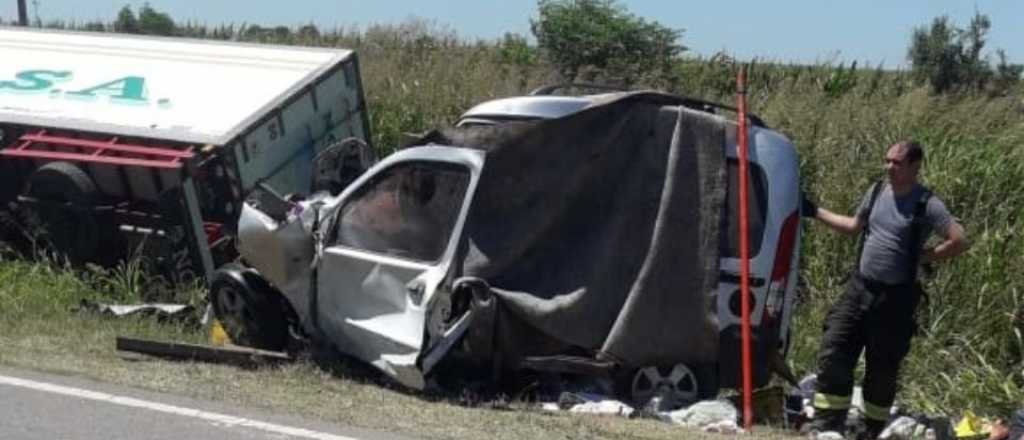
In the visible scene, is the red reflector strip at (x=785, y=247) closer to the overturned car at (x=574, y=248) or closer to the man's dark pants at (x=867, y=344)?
the overturned car at (x=574, y=248)

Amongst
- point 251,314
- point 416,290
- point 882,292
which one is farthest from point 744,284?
point 251,314

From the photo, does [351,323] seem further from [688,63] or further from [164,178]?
[688,63]

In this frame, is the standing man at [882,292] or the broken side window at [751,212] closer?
the standing man at [882,292]

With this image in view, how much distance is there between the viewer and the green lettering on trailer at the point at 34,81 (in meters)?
13.3

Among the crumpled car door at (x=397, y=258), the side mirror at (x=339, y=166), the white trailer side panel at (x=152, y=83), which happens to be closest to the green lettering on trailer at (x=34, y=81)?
the white trailer side panel at (x=152, y=83)

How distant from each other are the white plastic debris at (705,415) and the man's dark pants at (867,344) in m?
0.55

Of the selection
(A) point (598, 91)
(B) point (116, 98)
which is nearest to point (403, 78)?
(B) point (116, 98)

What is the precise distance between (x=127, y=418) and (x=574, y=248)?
2.78 meters

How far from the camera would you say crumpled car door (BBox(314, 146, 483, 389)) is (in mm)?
8789

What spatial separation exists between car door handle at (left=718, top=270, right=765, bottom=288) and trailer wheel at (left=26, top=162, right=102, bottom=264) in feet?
18.8

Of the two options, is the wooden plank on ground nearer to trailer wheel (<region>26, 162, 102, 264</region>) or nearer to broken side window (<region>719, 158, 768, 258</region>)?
trailer wheel (<region>26, 162, 102, 264</region>)

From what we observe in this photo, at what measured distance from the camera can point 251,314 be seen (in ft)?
32.1

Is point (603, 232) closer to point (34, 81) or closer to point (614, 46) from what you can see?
point (34, 81)

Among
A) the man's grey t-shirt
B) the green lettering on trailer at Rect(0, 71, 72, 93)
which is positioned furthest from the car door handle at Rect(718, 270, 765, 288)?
the green lettering on trailer at Rect(0, 71, 72, 93)
